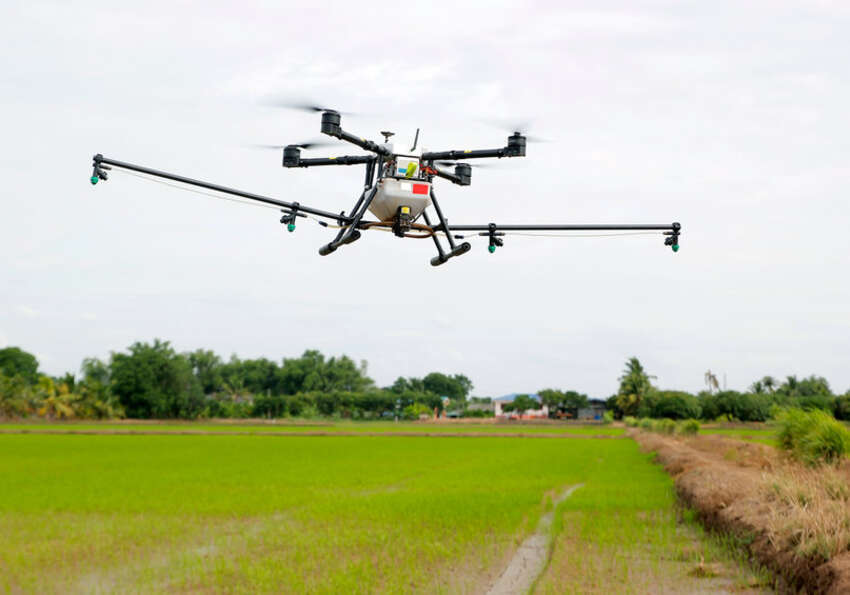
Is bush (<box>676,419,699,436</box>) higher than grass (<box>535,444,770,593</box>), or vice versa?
bush (<box>676,419,699,436</box>)

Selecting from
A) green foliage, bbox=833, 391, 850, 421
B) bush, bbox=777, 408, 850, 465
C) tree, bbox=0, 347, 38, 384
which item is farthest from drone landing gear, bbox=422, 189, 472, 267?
tree, bbox=0, 347, 38, 384

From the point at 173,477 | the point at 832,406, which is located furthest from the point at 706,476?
the point at 832,406

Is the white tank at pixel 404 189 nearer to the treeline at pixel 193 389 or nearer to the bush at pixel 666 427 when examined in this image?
the bush at pixel 666 427

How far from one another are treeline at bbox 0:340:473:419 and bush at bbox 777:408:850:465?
3477 inches

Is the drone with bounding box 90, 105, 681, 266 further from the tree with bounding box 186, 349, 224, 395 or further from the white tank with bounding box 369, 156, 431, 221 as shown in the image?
the tree with bounding box 186, 349, 224, 395

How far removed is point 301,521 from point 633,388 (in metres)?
88.9

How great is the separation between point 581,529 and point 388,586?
653cm

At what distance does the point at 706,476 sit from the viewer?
65.8 feet

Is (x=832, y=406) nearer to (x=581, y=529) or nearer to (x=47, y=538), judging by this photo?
(x=581, y=529)

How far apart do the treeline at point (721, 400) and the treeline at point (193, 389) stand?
34.6 metres

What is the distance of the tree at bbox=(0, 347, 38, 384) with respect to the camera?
139500 mm

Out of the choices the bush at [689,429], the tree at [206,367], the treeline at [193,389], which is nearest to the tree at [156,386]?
the treeline at [193,389]

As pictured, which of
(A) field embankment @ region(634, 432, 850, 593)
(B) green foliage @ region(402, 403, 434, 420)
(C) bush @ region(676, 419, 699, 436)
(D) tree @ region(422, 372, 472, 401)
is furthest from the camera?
(D) tree @ region(422, 372, 472, 401)

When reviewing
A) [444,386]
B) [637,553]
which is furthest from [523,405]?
[637,553]
